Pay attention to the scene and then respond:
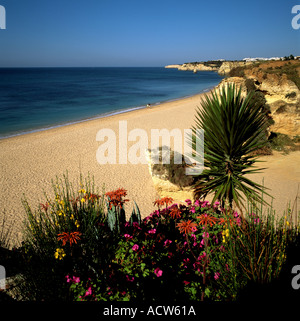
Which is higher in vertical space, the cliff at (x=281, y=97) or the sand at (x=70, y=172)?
the cliff at (x=281, y=97)


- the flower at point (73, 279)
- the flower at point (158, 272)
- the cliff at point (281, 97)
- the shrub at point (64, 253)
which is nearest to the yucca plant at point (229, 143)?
the flower at point (158, 272)

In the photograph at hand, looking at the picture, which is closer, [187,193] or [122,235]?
[122,235]

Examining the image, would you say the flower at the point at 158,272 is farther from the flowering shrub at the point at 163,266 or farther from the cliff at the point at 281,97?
the cliff at the point at 281,97

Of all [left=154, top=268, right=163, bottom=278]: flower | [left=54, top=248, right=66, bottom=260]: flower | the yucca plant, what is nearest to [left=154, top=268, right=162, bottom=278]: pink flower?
[left=154, top=268, right=163, bottom=278]: flower

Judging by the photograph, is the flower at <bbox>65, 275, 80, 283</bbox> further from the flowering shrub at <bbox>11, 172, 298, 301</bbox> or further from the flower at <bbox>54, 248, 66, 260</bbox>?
the flower at <bbox>54, 248, 66, 260</bbox>

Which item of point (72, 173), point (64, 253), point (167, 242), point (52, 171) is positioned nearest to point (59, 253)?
point (64, 253)

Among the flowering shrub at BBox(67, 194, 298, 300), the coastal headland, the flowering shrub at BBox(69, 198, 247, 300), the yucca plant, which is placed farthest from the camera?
the coastal headland

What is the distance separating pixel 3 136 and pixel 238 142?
18.3 metres

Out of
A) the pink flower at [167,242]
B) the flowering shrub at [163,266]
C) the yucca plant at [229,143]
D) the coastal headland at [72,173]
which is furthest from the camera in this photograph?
the coastal headland at [72,173]

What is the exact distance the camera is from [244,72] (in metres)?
15.4

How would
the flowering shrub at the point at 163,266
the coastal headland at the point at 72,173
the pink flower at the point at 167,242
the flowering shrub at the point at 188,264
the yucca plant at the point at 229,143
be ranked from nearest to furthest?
the flowering shrub at the point at 188,264, the flowering shrub at the point at 163,266, the pink flower at the point at 167,242, the yucca plant at the point at 229,143, the coastal headland at the point at 72,173

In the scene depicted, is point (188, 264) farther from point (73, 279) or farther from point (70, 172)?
point (70, 172)
